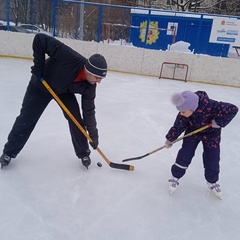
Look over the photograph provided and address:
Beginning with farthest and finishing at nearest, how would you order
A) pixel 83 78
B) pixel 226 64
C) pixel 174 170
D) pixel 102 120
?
pixel 226 64 < pixel 102 120 < pixel 174 170 < pixel 83 78

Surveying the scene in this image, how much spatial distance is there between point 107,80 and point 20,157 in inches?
138

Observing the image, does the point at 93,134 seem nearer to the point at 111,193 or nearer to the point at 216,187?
the point at 111,193

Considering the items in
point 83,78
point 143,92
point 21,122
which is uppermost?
point 83,78

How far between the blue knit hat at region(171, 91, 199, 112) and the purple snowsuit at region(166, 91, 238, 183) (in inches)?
3.4

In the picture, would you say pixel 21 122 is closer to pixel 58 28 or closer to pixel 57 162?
pixel 57 162

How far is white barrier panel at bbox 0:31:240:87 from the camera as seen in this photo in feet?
20.8

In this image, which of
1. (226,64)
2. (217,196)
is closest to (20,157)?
(217,196)

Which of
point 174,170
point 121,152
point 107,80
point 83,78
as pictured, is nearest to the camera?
point 83,78

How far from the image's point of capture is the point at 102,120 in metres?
3.33

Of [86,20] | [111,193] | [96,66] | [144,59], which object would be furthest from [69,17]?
[111,193]

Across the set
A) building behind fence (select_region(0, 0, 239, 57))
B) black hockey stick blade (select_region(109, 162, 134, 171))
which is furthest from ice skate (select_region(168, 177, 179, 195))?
building behind fence (select_region(0, 0, 239, 57))

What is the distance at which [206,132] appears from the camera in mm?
1845

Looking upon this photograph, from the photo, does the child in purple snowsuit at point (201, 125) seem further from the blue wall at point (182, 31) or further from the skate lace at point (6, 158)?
the blue wall at point (182, 31)

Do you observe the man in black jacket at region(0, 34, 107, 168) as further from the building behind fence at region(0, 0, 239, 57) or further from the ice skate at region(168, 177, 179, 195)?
the building behind fence at region(0, 0, 239, 57)
